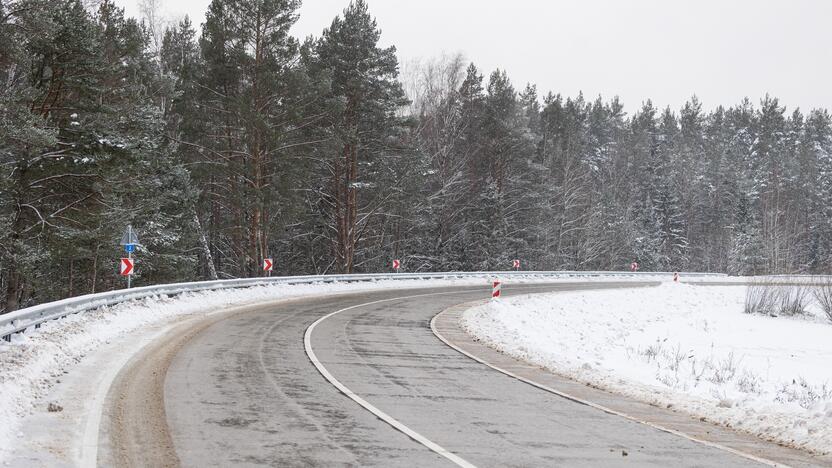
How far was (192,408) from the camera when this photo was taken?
26.5 ft

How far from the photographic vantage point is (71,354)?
11.5 metres

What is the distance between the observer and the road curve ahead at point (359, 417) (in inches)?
253

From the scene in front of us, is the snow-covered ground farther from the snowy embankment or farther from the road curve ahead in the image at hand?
the snowy embankment

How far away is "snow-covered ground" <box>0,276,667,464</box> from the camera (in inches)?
287

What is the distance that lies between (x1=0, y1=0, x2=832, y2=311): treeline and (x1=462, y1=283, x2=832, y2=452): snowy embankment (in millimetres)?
12963

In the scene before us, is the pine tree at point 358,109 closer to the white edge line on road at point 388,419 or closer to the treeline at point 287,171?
the treeline at point 287,171

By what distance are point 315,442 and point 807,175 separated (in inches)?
3398

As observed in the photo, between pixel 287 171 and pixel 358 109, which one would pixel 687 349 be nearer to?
pixel 287 171

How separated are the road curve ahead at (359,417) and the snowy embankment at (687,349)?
64.3 inches

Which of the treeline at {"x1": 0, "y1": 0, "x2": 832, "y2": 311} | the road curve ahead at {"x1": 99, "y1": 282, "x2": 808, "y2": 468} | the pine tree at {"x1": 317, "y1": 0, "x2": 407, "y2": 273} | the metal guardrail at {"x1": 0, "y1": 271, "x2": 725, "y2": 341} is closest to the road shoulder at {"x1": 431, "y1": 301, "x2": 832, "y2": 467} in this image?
the road curve ahead at {"x1": 99, "y1": 282, "x2": 808, "y2": 468}

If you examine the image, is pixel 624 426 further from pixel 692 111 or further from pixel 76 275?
pixel 692 111

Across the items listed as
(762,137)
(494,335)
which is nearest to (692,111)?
(762,137)

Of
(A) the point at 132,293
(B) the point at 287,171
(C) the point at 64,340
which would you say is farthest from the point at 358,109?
(C) the point at 64,340

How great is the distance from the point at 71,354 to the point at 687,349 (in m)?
20.1
